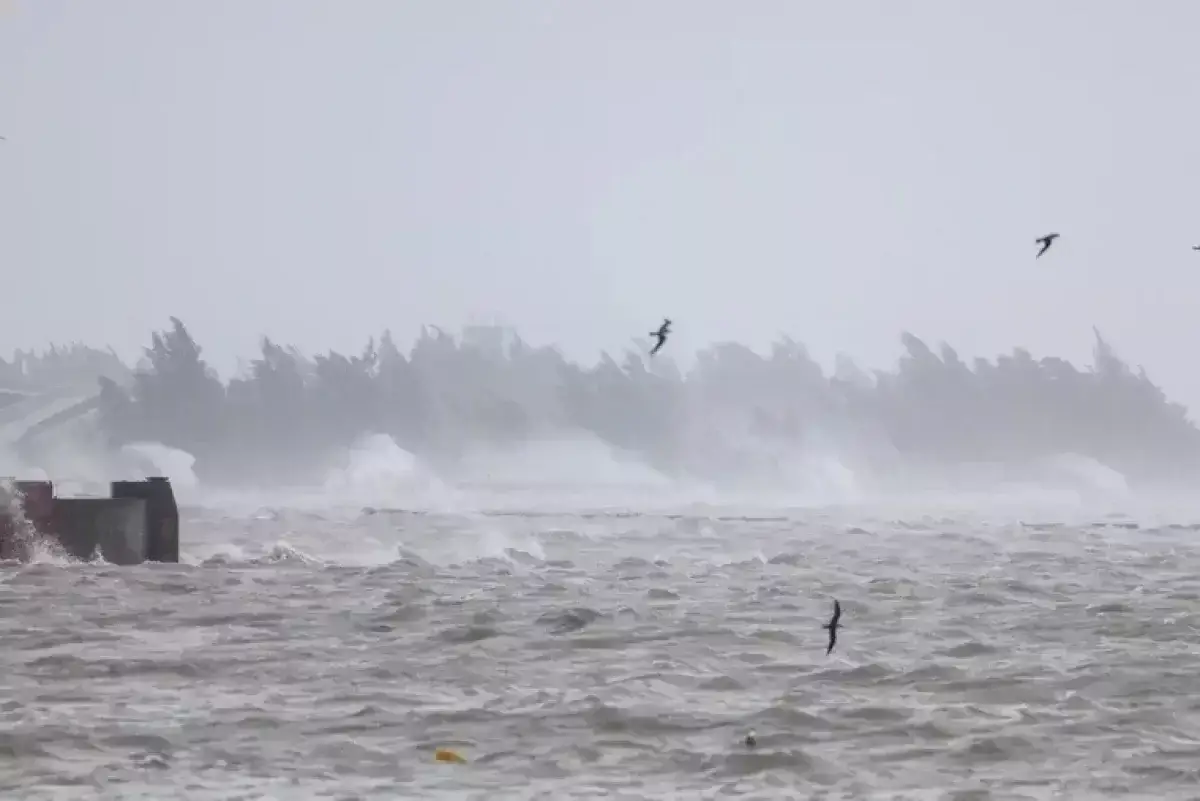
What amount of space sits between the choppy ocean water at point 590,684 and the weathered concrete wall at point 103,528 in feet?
2.17

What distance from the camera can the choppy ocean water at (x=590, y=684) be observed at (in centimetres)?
1112

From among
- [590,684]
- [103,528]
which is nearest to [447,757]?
[590,684]

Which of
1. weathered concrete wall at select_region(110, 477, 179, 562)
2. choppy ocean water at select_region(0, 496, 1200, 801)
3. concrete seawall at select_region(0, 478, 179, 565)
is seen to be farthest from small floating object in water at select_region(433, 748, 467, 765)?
weathered concrete wall at select_region(110, 477, 179, 562)

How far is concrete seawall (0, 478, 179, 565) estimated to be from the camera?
1134 inches

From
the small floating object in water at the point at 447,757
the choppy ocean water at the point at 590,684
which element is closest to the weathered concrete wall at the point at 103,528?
the choppy ocean water at the point at 590,684

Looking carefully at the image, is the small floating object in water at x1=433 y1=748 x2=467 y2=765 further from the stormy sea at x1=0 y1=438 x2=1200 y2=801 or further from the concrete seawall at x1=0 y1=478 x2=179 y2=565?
the concrete seawall at x1=0 y1=478 x2=179 y2=565

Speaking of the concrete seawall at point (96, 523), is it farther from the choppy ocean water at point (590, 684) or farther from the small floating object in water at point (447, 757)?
the small floating object in water at point (447, 757)

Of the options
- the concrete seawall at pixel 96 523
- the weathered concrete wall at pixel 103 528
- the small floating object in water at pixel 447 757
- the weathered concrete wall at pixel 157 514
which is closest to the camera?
the small floating object in water at pixel 447 757

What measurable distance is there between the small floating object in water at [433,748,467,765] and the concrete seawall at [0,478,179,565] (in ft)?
64.0

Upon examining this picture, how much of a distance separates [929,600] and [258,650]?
491 inches

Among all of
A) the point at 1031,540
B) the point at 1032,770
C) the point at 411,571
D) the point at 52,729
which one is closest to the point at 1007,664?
the point at 1032,770

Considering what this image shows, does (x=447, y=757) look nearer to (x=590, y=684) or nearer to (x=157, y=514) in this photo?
(x=590, y=684)

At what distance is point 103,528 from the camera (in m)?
29.3

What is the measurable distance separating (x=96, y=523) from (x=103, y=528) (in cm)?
18
